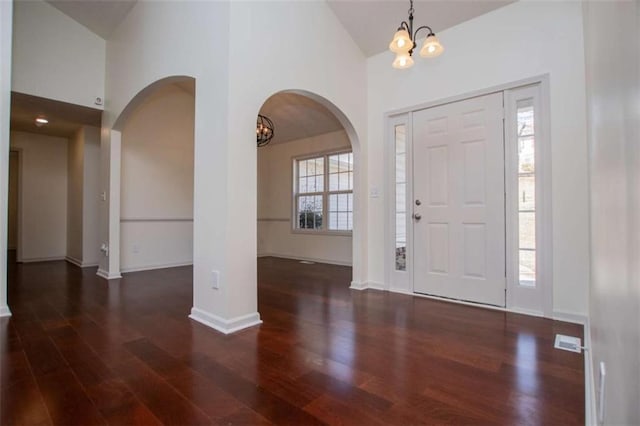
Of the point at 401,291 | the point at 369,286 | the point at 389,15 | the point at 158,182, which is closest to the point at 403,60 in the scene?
the point at 389,15

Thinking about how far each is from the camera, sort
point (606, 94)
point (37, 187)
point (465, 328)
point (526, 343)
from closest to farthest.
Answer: point (606, 94) < point (526, 343) < point (465, 328) < point (37, 187)

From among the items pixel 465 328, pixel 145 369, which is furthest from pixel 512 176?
pixel 145 369

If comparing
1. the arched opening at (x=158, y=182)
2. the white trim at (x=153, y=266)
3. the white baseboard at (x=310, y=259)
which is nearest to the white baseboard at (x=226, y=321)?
the white trim at (x=153, y=266)

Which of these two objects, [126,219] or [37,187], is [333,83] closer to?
[126,219]

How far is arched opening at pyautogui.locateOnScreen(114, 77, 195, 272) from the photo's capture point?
4820mm

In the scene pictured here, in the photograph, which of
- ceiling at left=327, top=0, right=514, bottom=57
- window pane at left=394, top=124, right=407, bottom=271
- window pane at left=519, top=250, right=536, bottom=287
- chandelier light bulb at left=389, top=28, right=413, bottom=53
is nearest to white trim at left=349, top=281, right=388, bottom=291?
window pane at left=394, top=124, right=407, bottom=271

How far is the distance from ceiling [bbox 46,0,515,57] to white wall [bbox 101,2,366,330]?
42 cm

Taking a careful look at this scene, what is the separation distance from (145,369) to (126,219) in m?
3.68

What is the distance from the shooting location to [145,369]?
1.78m

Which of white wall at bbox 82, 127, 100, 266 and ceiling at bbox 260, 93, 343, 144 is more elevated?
ceiling at bbox 260, 93, 343, 144

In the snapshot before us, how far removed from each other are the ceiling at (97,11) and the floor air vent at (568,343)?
5.41 metres

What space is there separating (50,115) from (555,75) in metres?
6.23

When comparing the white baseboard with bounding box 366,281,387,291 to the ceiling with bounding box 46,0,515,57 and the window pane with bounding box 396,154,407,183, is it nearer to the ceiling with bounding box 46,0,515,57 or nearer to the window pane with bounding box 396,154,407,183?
the window pane with bounding box 396,154,407,183

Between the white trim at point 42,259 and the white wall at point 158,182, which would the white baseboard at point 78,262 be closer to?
the white trim at point 42,259
